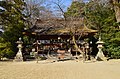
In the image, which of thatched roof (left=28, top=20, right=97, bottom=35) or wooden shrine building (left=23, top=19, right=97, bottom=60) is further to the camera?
wooden shrine building (left=23, top=19, right=97, bottom=60)

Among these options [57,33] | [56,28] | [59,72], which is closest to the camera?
[59,72]

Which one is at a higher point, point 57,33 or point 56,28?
point 56,28

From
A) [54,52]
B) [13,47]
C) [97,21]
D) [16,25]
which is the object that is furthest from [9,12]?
[97,21]

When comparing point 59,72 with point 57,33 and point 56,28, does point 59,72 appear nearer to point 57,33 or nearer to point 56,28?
point 57,33

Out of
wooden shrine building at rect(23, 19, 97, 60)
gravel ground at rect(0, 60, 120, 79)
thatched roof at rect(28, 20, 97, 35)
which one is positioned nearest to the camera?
gravel ground at rect(0, 60, 120, 79)

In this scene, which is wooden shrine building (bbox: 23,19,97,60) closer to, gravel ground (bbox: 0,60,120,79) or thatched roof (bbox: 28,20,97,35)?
thatched roof (bbox: 28,20,97,35)

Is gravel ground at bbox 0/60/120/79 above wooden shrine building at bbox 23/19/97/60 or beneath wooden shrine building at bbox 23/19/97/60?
beneath

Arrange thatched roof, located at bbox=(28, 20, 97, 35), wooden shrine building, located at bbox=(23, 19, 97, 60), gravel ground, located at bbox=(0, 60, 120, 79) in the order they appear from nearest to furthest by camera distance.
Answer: gravel ground, located at bbox=(0, 60, 120, 79), thatched roof, located at bbox=(28, 20, 97, 35), wooden shrine building, located at bbox=(23, 19, 97, 60)

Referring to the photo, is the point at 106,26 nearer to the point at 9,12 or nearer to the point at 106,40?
the point at 106,40

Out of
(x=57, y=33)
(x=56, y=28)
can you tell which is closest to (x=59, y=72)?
(x=57, y=33)

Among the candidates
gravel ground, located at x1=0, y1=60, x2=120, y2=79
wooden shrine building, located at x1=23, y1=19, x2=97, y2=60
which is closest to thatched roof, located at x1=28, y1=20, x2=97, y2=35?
wooden shrine building, located at x1=23, y1=19, x2=97, y2=60

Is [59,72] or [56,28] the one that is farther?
[56,28]

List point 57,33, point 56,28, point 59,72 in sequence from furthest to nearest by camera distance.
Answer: point 56,28
point 57,33
point 59,72

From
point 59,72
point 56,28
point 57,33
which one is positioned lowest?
point 59,72
